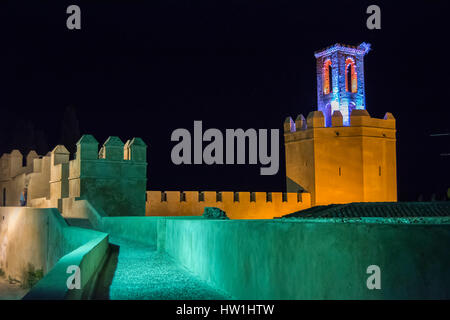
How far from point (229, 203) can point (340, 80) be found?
9355 mm

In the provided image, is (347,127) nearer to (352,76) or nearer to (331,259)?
(352,76)

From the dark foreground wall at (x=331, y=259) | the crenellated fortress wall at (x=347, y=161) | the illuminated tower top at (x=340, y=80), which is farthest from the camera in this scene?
the illuminated tower top at (x=340, y=80)

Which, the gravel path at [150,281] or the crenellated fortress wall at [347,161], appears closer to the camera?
the gravel path at [150,281]

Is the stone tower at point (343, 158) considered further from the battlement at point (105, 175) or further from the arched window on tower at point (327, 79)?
the battlement at point (105, 175)

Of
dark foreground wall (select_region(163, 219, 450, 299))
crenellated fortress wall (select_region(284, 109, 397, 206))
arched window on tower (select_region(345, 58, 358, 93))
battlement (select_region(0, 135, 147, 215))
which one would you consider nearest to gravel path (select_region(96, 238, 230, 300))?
dark foreground wall (select_region(163, 219, 450, 299))

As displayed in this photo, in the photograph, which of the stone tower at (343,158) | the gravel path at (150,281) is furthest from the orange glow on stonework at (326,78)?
the gravel path at (150,281)

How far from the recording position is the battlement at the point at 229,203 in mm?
19391

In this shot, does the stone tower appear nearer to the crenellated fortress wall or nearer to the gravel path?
the crenellated fortress wall

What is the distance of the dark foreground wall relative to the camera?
3418mm

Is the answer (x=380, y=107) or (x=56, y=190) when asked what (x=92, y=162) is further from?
(x=380, y=107)

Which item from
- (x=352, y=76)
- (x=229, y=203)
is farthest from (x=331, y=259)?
(x=352, y=76)

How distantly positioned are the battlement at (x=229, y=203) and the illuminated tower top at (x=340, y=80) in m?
5.03

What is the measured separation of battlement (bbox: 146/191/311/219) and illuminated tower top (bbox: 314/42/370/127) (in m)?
5.03
